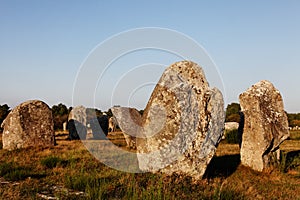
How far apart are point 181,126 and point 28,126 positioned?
327 inches

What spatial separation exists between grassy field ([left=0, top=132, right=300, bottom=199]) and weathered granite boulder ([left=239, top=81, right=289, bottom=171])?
1.35ft

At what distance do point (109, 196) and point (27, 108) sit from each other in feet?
31.7

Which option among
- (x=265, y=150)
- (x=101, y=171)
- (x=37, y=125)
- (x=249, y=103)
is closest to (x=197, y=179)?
(x=101, y=171)

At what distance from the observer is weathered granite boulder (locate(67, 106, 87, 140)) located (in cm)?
2030

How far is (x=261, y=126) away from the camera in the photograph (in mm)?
9578

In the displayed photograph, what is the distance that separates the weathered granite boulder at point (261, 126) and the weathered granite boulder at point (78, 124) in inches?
495

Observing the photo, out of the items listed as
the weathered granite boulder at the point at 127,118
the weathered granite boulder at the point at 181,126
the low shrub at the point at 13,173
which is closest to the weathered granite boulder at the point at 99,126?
the weathered granite boulder at the point at 127,118

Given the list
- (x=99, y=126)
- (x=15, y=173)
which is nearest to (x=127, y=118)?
(x=99, y=126)

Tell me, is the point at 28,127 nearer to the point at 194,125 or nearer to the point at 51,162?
the point at 51,162

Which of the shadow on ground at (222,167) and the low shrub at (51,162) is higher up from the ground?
the low shrub at (51,162)

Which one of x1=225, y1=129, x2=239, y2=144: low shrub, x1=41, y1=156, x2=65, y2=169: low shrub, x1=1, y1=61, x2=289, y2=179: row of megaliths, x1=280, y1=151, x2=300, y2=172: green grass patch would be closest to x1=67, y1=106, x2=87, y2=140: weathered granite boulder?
x1=225, y1=129, x2=239, y2=144: low shrub

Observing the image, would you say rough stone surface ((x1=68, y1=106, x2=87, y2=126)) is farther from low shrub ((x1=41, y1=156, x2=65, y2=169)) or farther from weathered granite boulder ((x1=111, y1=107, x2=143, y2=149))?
low shrub ((x1=41, y1=156, x2=65, y2=169))

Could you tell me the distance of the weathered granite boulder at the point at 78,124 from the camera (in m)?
20.3

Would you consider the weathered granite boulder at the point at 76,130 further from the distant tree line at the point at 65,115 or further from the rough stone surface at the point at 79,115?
the distant tree line at the point at 65,115
